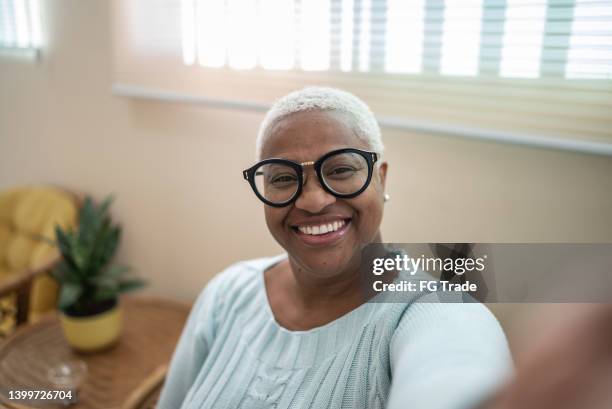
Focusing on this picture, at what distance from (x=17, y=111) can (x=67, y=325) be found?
1396 millimetres

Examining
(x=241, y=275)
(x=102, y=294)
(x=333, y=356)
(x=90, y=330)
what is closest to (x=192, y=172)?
(x=102, y=294)

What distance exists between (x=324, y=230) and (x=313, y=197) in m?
Result: 0.07

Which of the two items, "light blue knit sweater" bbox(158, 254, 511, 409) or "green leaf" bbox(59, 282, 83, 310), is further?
"green leaf" bbox(59, 282, 83, 310)

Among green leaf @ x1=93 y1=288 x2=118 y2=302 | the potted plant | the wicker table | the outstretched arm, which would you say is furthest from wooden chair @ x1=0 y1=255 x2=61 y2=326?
the outstretched arm

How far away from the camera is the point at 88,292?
1.72 meters

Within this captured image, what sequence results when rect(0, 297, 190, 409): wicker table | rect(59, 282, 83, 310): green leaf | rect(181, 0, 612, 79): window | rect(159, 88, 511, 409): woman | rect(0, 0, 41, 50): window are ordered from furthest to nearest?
rect(0, 0, 41, 50): window < rect(59, 282, 83, 310): green leaf < rect(0, 297, 190, 409): wicker table < rect(181, 0, 612, 79): window < rect(159, 88, 511, 409): woman

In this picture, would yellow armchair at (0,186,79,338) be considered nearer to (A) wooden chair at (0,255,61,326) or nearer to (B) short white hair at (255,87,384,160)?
(A) wooden chair at (0,255,61,326)

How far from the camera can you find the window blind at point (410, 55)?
1121 millimetres

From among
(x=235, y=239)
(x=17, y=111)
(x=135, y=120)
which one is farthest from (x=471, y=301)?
(x=17, y=111)

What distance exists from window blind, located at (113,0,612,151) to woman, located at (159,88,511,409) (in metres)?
0.44

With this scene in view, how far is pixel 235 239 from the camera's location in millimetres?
1856

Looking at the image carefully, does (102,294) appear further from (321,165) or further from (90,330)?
(321,165)

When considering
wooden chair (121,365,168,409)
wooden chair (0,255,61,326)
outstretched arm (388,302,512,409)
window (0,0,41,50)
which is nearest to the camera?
outstretched arm (388,302,512,409)

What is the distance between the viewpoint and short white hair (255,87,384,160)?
938 mm
